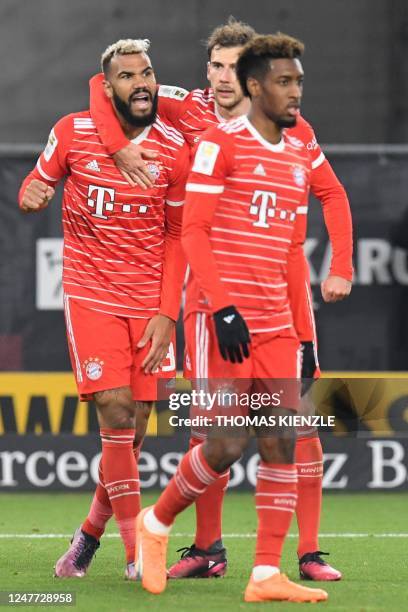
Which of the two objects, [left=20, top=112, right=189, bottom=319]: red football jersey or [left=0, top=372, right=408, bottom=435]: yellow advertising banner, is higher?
[left=20, top=112, right=189, bottom=319]: red football jersey

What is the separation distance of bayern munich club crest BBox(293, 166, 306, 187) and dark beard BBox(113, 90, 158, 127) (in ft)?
2.85

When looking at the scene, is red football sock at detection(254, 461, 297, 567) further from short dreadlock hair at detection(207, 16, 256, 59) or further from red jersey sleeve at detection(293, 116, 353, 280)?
short dreadlock hair at detection(207, 16, 256, 59)

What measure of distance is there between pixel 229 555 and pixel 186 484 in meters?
1.61

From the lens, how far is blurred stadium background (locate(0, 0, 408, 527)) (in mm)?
10508

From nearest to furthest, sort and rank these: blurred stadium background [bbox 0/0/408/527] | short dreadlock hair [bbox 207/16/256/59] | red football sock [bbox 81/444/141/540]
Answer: red football sock [bbox 81/444/141/540]
short dreadlock hair [bbox 207/16/256/59]
blurred stadium background [bbox 0/0/408/527]

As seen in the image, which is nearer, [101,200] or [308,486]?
[101,200]

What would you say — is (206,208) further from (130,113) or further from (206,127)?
(206,127)

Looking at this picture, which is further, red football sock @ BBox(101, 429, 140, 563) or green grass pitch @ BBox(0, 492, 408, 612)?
red football sock @ BBox(101, 429, 140, 563)

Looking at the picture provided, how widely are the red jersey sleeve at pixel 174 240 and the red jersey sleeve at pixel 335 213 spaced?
0.57 meters

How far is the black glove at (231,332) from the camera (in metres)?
5.86

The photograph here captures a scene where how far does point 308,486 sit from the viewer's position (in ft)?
22.6

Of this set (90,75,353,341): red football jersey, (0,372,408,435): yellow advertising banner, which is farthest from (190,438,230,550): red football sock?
(0,372,408,435): yellow advertising banner

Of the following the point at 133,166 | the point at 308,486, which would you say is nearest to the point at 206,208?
the point at 133,166

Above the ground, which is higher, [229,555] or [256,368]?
[256,368]
